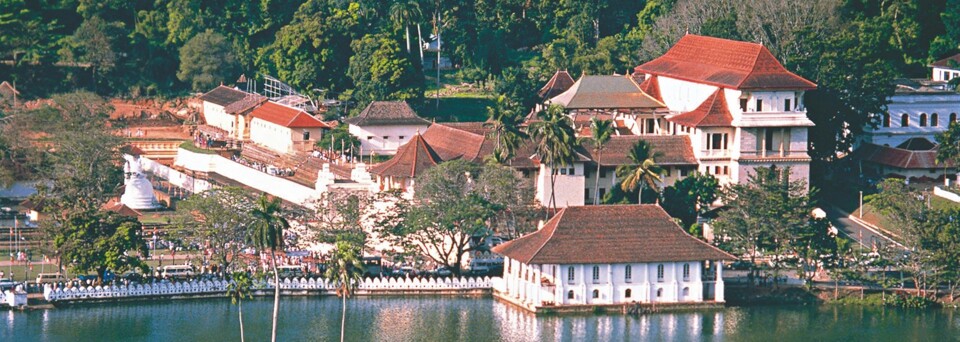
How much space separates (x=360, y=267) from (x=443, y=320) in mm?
9838

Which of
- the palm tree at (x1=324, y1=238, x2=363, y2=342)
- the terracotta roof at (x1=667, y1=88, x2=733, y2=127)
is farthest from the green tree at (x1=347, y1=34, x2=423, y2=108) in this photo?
the palm tree at (x1=324, y1=238, x2=363, y2=342)

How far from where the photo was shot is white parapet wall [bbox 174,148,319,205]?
117 meters

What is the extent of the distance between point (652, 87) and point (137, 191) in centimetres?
2575

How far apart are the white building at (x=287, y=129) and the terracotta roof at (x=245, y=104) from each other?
2.45 meters

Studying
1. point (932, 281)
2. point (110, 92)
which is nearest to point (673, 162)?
point (932, 281)

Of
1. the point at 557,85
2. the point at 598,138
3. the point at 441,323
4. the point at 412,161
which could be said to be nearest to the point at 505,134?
the point at 598,138

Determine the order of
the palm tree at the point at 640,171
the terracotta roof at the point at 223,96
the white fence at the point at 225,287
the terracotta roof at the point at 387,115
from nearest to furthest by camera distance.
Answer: the white fence at the point at 225,287, the palm tree at the point at 640,171, the terracotta roof at the point at 387,115, the terracotta roof at the point at 223,96

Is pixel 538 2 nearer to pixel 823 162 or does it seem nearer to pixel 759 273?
pixel 823 162

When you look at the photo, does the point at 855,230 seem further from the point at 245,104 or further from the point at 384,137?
the point at 245,104

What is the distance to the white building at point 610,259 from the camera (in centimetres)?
9806

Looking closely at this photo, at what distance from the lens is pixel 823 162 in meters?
118

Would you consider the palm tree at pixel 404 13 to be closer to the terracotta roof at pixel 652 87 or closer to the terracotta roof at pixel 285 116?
the terracotta roof at pixel 285 116

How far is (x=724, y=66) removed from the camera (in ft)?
389

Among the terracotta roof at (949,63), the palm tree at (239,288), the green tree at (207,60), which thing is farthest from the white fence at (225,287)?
the green tree at (207,60)
